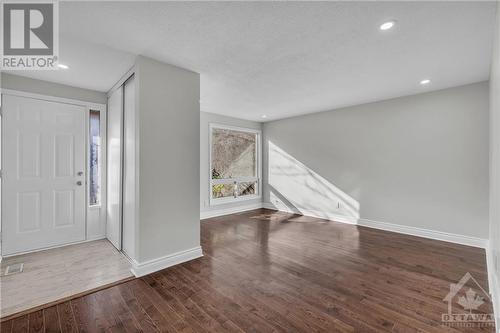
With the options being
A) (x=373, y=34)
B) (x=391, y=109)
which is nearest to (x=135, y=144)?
(x=373, y=34)

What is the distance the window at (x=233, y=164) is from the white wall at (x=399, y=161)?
3.25ft

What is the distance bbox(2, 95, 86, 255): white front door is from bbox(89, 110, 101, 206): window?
0.43 ft

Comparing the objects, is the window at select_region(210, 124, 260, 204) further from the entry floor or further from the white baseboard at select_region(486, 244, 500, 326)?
the white baseboard at select_region(486, 244, 500, 326)

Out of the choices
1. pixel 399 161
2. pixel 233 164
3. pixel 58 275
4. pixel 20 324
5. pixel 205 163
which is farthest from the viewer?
pixel 233 164

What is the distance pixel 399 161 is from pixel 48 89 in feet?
19.8

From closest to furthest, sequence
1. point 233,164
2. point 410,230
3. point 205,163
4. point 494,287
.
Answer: point 494,287 < point 410,230 < point 205,163 < point 233,164

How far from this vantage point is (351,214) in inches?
193

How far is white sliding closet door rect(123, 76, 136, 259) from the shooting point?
2797 millimetres

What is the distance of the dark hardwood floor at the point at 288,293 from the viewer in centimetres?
181

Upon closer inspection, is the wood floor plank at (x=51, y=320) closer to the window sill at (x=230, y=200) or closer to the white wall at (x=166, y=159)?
the white wall at (x=166, y=159)

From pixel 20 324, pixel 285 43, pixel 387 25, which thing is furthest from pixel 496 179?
pixel 20 324

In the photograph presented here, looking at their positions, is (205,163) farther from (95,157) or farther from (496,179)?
(496,179)

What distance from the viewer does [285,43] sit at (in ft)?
7.82

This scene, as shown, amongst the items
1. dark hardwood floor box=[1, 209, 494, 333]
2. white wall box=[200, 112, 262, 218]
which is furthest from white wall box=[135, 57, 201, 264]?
white wall box=[200, 112, 262, 218]
